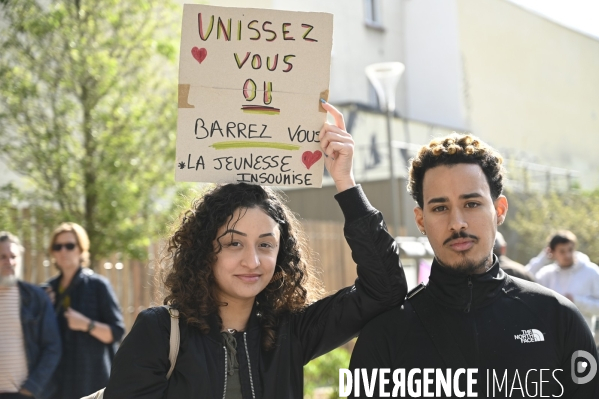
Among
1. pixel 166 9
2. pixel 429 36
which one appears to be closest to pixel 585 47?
pixel 429 36

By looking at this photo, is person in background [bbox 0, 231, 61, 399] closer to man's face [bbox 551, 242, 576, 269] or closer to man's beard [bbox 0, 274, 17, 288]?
man's beard [bbox 0, 274, 17, 288]

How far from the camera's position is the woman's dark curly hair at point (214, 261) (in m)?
2.96

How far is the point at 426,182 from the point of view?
294cm

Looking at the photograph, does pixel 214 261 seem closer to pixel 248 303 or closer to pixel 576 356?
pixel 248 303

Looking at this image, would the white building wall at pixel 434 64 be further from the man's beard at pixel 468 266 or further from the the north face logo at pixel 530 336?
the the north face logo at pixel 530 336

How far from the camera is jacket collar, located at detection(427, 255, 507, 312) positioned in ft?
9.18

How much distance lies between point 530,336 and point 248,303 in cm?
99

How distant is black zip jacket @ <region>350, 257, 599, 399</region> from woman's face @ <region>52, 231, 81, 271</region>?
3440 millimetres

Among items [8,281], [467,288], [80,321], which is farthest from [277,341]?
[8,281]

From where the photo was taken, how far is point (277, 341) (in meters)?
2.94

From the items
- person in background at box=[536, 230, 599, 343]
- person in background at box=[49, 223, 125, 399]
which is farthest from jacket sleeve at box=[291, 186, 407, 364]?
person in background at box=[536, 230, 599, 343]

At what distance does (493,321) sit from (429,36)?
22587mm

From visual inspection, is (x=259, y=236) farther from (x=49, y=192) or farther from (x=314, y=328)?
(x=49, y=192)

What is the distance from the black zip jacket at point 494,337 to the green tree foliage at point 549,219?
52.5 ft
